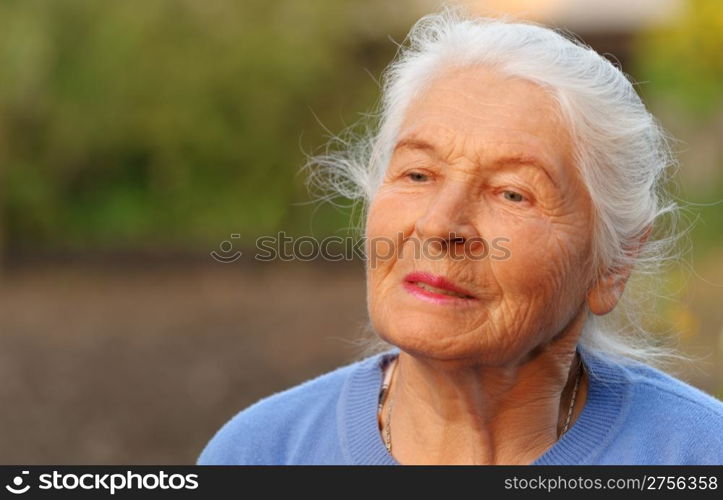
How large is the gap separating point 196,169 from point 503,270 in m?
12.3

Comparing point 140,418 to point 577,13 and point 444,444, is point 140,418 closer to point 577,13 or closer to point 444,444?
point 444,444

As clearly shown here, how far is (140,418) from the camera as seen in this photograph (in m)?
7.56

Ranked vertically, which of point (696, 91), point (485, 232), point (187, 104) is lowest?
point (485, 232)

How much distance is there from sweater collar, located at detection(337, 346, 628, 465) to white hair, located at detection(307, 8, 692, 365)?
0.39ft

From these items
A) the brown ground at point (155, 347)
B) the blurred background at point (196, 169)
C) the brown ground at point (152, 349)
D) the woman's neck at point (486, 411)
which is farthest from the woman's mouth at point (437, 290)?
the blurred background at point (196, 169)

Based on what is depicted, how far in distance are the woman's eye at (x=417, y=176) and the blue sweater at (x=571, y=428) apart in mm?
485

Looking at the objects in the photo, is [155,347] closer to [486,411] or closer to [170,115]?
[170,115]

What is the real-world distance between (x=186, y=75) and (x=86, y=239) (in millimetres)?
2619

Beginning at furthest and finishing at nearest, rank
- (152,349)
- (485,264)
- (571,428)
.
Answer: (152,349) < (571,428) < (485,264)

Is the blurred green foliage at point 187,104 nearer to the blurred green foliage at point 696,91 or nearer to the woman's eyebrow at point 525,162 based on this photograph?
the blurred green foliage at point 696,91

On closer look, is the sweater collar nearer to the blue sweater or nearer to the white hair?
the blue sweater

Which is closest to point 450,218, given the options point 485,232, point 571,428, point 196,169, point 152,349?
point 485,232

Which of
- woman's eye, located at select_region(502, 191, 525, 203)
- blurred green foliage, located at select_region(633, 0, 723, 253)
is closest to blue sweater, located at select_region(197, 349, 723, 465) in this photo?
woman's eye, located at select_region(502, 191, 525, 203)

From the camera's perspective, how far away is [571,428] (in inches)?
88.5
